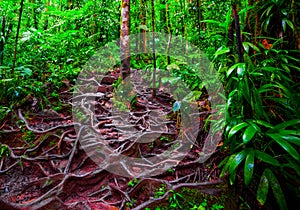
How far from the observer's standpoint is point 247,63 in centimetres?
236

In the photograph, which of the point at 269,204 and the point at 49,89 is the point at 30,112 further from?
the point at 269,204

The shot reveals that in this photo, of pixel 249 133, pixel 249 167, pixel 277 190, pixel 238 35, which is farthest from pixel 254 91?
pixel 277 190

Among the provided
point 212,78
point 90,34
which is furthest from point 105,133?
point 90,34

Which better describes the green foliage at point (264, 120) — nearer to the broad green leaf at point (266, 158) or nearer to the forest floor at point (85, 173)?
the broad green leaf at point (266, 158)

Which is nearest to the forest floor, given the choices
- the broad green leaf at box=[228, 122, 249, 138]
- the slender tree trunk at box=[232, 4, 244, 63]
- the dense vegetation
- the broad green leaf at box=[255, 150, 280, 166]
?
the dense vegetation

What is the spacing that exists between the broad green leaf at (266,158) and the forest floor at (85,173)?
607mm

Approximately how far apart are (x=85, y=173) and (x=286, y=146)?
2.34 meters

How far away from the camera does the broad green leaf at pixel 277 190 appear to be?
1.84m

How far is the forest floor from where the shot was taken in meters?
2.50

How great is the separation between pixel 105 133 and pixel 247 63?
2.51 m

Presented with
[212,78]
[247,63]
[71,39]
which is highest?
[71,39]

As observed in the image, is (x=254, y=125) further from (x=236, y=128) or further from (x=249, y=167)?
(x=249, y=167)

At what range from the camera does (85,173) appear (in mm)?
3119

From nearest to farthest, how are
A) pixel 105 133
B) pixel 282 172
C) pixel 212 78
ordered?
pixel 282 172 < pixel 212 78 < pixel 105 133
